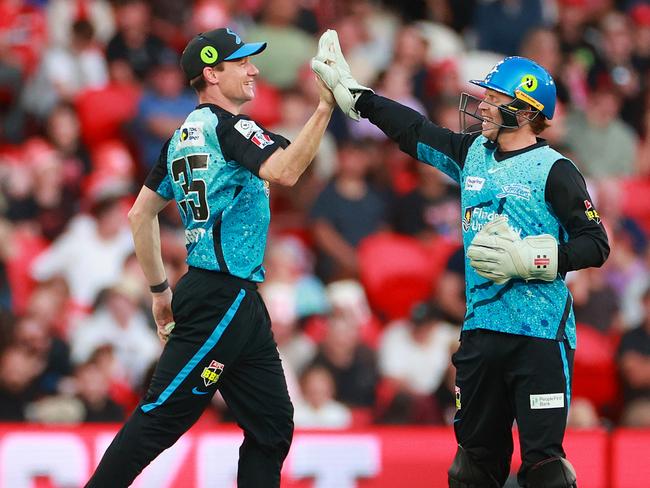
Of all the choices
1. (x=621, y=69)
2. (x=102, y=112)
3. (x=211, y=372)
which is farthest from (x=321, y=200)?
(x=211, y=372)

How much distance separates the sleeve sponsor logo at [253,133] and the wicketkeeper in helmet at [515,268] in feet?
1.49

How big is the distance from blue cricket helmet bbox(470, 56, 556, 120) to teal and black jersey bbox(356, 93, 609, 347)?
0.21 meters

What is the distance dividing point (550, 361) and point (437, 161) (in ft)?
3.88

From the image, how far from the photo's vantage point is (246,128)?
618cm

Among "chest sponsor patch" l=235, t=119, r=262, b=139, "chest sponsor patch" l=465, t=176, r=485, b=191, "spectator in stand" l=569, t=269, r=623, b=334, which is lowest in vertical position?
"spectator in stand" l=569, t=269, r=623, b=334

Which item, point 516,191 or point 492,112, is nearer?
point 516,191

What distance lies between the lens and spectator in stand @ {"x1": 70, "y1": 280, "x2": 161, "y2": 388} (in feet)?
33.0

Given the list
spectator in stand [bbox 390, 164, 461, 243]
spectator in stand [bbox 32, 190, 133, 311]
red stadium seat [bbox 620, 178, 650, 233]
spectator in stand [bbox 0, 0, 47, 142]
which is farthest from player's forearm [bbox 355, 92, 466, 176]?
red stadium seat [bbox 620, 178, 650, 233]

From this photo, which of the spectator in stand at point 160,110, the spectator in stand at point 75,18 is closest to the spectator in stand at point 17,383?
the spectator in stand at point 160,110

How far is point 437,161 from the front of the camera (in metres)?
6.55

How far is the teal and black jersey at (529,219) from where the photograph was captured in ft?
19.7

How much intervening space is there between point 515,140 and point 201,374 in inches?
75.7

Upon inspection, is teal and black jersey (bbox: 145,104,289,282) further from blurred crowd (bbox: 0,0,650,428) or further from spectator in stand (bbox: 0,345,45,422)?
spectator in stand (bbox: 0,345,45,422)

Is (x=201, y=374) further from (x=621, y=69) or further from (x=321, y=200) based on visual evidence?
(x=621, y=69)
